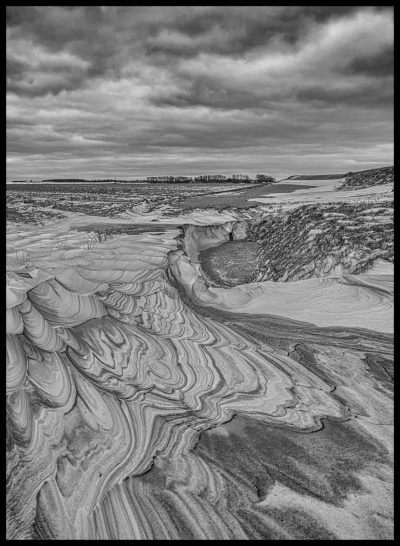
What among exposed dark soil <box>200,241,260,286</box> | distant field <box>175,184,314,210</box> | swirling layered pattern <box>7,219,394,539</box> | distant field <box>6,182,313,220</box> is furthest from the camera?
distant field <box>175,184,314,210</box>

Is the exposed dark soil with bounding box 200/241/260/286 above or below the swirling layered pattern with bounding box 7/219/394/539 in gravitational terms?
→ above

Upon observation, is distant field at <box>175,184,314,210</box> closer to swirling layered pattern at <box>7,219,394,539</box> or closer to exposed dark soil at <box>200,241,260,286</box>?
exposed dark soil at <box>200,241,260,286</box>

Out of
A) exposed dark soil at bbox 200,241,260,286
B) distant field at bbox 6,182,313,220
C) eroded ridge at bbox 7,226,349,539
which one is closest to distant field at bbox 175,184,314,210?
distant field at bbox 6,182,313,220

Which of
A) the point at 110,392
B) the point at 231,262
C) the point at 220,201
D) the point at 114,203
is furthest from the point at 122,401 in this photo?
the point at 114,203

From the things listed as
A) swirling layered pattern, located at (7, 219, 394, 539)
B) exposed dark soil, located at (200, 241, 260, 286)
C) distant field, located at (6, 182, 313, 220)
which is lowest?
swirling layered pattern, located at (7, 219, 394, 539)

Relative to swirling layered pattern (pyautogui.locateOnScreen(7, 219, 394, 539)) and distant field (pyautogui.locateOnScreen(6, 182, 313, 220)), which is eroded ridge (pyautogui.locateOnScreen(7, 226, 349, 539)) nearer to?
swirling layered pattern (pyautogui.locateOnScreen(7, 219, 394, 539))

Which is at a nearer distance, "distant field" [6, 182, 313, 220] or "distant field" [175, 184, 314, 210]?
"distant field" [6, 182, 313, 220]

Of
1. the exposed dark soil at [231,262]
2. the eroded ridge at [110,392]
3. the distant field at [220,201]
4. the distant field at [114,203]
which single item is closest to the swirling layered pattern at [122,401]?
the eroded ridge at [110,392]

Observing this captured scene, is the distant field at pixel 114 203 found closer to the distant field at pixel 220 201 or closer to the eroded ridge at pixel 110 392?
the distant field at pixel 220 201

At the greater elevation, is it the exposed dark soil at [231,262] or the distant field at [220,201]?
the distant field at [220,201]

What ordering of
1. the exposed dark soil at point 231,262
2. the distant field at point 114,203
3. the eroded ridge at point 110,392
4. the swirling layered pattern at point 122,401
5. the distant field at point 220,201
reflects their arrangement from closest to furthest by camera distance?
the swirling layered pattern at point 122,401 → the eroded ridge at point 110,392 → the exposed dark soil at point 231,262 → the distant field at point 114,203 → the distant field at point 220,201

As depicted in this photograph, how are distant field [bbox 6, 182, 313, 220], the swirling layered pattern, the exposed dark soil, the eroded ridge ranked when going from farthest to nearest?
distant field [bbox 6, 182, 313, 220] < the exposed dark soil < the eroded ridge < the swirling layered pattern
